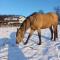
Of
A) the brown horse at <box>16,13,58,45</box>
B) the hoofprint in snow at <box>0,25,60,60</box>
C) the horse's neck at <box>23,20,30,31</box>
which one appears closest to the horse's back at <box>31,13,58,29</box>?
the brown horse at <box>16,13,58,45</box>

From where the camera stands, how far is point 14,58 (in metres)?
5.54

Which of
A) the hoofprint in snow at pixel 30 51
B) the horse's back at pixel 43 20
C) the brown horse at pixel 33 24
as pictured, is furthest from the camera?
the horse's back at pixel 43 20

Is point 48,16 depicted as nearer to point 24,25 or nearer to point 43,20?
point 43,20

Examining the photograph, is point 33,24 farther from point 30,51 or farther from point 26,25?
point 30,51

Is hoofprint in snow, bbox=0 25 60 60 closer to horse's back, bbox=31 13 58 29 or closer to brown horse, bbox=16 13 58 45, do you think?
brown horse, bbox=16 13 58 45

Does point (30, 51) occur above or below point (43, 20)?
below

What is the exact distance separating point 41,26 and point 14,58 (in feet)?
10.5

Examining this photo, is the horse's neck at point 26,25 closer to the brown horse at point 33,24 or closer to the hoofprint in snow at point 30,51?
the brown horse at point 33,24

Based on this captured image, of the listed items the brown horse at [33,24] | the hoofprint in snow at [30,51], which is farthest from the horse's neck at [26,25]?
the hoofprint in snow at [30,51]

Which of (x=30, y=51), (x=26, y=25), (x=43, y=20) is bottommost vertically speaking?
(x=30, y=51)

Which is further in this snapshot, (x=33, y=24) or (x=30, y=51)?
(x=33, y=24)

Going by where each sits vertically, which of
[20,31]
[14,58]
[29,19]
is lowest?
[14,58]

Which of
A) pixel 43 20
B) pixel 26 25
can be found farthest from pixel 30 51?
pixel 43 20

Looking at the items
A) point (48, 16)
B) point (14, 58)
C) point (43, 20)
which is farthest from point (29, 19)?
point (14, 58)
